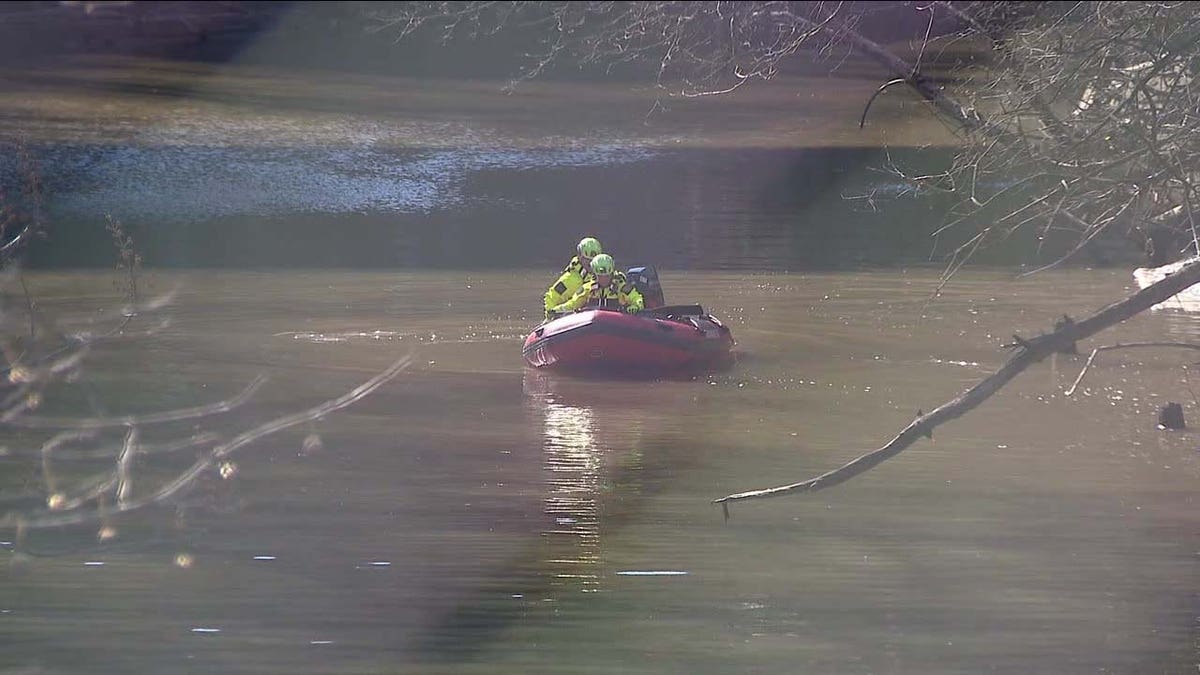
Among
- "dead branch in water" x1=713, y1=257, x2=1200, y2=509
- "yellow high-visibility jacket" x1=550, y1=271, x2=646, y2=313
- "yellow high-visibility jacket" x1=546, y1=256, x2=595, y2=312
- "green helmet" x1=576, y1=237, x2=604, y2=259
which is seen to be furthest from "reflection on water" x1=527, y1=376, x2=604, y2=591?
"green helmet" x1=576, y1=237, x2=604, y2=259

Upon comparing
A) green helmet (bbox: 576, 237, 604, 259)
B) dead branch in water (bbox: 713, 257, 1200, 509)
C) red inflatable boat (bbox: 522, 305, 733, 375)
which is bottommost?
red inflatable boat (bbox: 522, 305, 733, 375)

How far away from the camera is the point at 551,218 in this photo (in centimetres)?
2289

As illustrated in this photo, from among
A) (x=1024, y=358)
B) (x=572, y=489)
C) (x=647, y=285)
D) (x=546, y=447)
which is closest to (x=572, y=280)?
(x=647, y=285)

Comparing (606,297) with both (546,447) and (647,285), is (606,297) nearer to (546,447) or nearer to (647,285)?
(647,285)

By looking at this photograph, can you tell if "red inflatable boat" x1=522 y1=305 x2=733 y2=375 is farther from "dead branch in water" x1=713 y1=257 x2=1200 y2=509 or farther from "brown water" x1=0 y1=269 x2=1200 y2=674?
"dead branch in water" x1=713 y1=257 x2=1200 y2=509

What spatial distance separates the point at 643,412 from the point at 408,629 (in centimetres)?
532

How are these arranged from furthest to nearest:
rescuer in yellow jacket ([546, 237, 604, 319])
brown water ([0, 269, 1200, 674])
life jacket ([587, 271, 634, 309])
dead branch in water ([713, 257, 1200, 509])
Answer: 1. rescuer in yellow jacket ([546, 237, 604, 319])
2. life jacket ([587, 271, 634, 309])
3. brown water ([0, 269, 1200, 674])
4. dead branch in water ([713, 257, 1200, 509])

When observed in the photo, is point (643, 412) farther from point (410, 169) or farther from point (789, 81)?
point (789, 81)

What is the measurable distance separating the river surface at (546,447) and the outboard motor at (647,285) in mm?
843

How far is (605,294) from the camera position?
1474cm

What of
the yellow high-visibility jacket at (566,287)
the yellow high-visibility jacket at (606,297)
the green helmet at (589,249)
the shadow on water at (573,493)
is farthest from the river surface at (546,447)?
the green helmet at (589,249)

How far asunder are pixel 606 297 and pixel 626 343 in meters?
0.87

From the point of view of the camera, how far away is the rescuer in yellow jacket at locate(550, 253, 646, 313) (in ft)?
48.2

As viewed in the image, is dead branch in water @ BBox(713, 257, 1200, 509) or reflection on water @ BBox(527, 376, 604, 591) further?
reflection on water @ BBox(527, 376, 604, 591)
